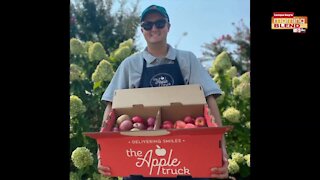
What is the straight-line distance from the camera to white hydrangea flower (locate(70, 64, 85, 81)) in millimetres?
2555

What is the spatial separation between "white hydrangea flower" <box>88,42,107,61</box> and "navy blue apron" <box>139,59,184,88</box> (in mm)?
331

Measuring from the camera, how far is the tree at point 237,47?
93.9 inches

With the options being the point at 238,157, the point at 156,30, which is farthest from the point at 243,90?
the point at 156,30

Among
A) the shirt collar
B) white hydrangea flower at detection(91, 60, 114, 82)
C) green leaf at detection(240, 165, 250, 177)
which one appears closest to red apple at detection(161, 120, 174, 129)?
the shirt collar

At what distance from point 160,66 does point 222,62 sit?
390mm

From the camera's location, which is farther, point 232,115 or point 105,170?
point 232,115

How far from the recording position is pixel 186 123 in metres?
2.24

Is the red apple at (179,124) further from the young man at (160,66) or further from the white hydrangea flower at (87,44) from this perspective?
the white hydrangea flower at (87,44)

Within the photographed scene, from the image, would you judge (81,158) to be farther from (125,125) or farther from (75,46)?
(75,46)
